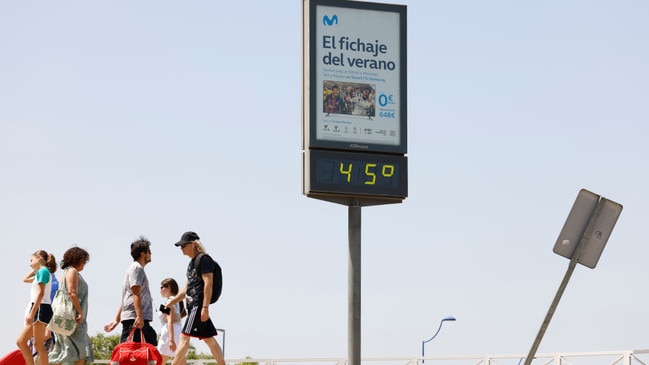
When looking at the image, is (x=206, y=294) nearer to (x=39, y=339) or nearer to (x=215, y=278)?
(x=215, y=278)

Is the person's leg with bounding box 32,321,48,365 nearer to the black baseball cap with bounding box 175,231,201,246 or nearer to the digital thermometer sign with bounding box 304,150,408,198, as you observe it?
the black baseball cap with bounding box 175,231,201,246

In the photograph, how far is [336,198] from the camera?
1702cm

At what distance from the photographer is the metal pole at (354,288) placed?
16859mm

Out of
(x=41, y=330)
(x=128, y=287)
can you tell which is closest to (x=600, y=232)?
(x=128, y=287)

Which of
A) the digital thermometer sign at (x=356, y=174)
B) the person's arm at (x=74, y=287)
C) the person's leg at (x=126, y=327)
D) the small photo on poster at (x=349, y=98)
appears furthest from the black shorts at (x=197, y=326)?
the small photo on poster at (x=349, y=98)

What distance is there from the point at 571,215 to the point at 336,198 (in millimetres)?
4507

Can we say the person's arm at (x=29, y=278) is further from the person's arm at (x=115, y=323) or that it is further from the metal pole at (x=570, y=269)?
the metal pole at (x=570, y=269)

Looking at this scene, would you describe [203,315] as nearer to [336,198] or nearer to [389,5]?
[336,198]

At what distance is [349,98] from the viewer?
17.1 m

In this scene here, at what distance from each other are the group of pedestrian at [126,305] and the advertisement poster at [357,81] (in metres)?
2.45

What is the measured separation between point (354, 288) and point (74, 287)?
3600 millimetres

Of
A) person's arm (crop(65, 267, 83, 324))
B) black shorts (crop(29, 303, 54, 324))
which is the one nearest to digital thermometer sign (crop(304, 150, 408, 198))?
person's arm (crop(65, 267, 83, 324))

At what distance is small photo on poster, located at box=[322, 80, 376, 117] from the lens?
55.8 ft

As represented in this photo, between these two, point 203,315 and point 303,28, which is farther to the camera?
point 303,28
